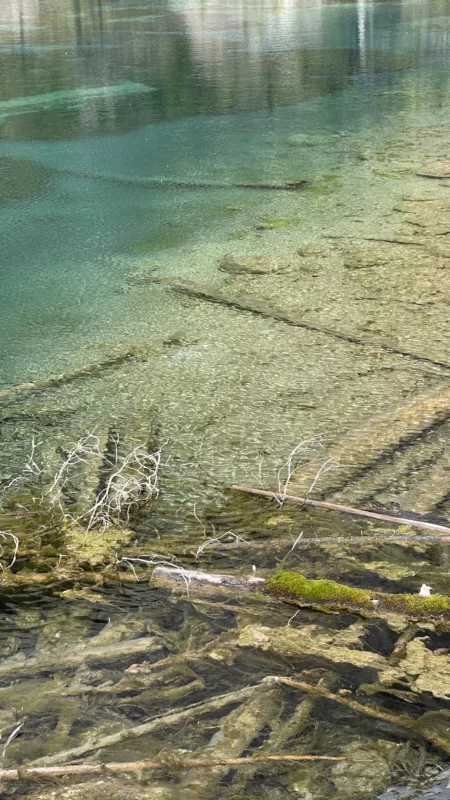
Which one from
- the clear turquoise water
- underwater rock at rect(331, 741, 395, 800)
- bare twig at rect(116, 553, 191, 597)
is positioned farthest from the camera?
the clear turquoise water

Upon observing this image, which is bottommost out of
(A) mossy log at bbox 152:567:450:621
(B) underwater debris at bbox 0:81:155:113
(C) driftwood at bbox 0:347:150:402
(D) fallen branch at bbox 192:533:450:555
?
(A) mossy log at bbox 152:567:450:621

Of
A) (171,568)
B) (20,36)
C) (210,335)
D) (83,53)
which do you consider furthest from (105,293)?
(20,36)

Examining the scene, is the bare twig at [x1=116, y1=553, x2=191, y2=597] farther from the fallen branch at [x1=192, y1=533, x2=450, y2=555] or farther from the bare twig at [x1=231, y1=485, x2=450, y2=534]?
the bare twig at [x1=231, y1=485, x2=450, y2=534]

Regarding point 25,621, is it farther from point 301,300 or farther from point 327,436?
point 301,300

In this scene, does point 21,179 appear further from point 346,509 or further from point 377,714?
point 377,714

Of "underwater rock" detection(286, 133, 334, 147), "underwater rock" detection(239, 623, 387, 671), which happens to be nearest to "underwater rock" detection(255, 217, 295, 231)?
"underwater rock" detection(286, 133, 334, 147)

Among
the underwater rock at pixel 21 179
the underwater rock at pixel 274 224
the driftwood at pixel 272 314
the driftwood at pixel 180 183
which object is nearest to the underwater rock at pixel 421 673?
the driftwood at pixel 272 314
